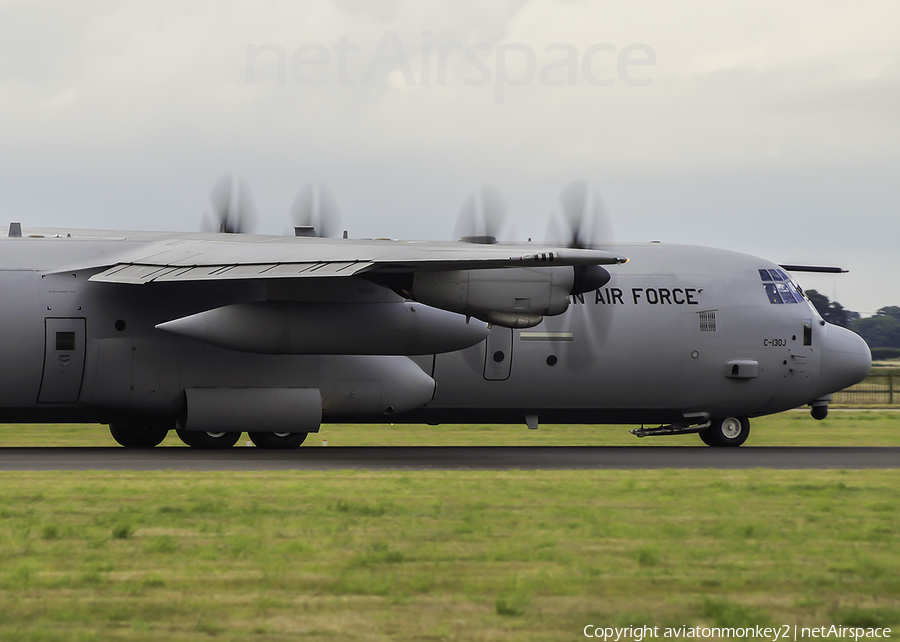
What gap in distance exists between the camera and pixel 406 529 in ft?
33.8

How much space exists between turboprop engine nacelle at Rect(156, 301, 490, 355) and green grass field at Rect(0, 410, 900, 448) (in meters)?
5.99

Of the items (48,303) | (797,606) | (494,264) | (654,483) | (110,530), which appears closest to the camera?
(797,606)

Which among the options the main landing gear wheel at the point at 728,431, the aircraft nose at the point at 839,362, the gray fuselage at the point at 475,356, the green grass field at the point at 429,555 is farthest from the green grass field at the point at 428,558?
the aircraft nose at the point at 839,362

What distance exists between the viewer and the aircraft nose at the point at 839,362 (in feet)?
78.6

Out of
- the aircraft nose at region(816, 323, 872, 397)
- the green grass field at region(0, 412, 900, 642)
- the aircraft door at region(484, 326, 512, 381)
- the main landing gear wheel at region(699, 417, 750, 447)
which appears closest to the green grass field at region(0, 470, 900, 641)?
the green grass field at region(0, 412, 900, 642)

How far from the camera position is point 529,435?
29891 millimetres

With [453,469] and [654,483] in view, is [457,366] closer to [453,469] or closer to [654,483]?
[453,469]

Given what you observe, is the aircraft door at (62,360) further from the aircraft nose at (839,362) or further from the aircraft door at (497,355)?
the aircraft nose at (839,362)

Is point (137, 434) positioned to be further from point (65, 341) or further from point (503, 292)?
point (503, 292)

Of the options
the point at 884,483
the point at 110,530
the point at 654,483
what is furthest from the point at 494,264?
the point at 110,530

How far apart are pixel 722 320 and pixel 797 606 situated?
653 inches

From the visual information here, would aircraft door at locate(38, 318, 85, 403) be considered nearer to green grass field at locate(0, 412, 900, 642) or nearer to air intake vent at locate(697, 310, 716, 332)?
green grass field at locate(0, 412, 900, 642)

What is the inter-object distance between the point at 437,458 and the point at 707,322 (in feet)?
24.0

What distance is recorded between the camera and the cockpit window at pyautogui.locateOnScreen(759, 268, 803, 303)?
23.9 metres
